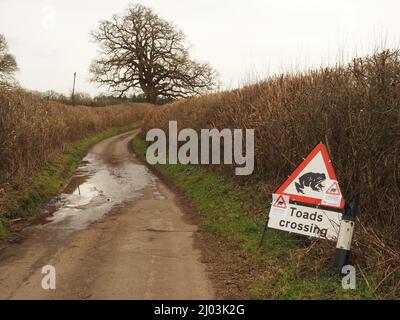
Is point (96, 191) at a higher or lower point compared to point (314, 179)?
lower

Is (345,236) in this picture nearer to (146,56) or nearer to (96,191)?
(96,191)

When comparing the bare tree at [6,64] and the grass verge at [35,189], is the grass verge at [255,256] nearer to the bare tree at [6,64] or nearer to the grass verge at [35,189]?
the grass verge at [35,189]

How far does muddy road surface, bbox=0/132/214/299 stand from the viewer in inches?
233

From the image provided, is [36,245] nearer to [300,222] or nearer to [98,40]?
[300,222]

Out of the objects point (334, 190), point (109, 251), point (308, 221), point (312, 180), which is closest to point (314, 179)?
point (312, 180)

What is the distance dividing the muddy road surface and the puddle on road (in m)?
0.03

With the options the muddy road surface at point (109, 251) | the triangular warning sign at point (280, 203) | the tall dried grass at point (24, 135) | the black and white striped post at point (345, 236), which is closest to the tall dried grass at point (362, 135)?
the black and white striped post at point (345, 236)

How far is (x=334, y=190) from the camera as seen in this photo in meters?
6.28

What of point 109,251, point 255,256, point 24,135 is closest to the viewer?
point 255,256

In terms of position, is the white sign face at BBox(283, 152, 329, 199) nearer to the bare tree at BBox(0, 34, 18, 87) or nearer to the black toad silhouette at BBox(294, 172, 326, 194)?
the black toad silhouette at BBox(294, 172, 326, 194)

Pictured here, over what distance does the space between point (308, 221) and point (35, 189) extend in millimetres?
8601

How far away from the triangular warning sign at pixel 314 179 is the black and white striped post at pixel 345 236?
552 millimetres

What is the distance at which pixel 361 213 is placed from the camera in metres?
6.73
